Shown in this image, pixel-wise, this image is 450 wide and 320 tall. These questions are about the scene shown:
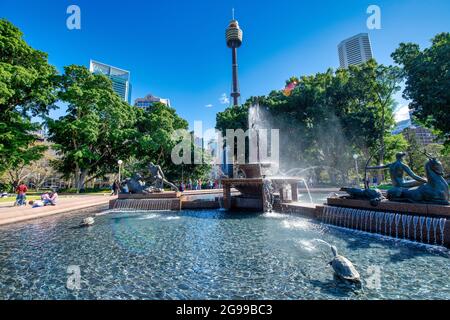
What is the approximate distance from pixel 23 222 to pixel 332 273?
1475 centimetres

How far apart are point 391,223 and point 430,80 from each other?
2233 centimetres

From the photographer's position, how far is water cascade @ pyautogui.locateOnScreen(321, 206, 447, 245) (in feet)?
21.3

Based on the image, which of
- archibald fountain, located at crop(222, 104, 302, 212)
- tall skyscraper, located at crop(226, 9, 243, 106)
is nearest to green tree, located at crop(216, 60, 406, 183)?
archibald fountain, located at crop(222, 104, 302, 212)

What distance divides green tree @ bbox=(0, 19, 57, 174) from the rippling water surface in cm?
1929

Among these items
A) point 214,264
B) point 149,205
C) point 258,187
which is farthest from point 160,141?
point 214,264

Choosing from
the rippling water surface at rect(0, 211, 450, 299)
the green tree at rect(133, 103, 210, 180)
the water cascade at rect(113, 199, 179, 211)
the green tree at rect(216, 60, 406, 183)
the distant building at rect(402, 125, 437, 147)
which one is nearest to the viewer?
the rippling water surface at rect(0, 211, 450, 299)

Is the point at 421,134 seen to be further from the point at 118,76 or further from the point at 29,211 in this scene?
the point at 118,76

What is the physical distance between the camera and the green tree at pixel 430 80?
2020 centimetres

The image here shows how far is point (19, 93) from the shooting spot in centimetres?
2359

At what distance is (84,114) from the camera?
3155cm

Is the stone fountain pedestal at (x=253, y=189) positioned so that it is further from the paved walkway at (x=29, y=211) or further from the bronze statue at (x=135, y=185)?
the paved walkway at (x=29, y=211)

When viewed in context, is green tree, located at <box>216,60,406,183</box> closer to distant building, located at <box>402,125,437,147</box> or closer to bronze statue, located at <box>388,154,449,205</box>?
distant building, located at <box>402,125,437,147</box>

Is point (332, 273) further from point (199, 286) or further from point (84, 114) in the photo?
point (84, 114)

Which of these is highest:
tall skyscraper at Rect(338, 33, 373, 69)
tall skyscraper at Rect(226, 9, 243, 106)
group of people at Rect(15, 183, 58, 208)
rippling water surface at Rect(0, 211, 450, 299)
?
tall skyscraper at Rect(226, 9, 243, 106)
